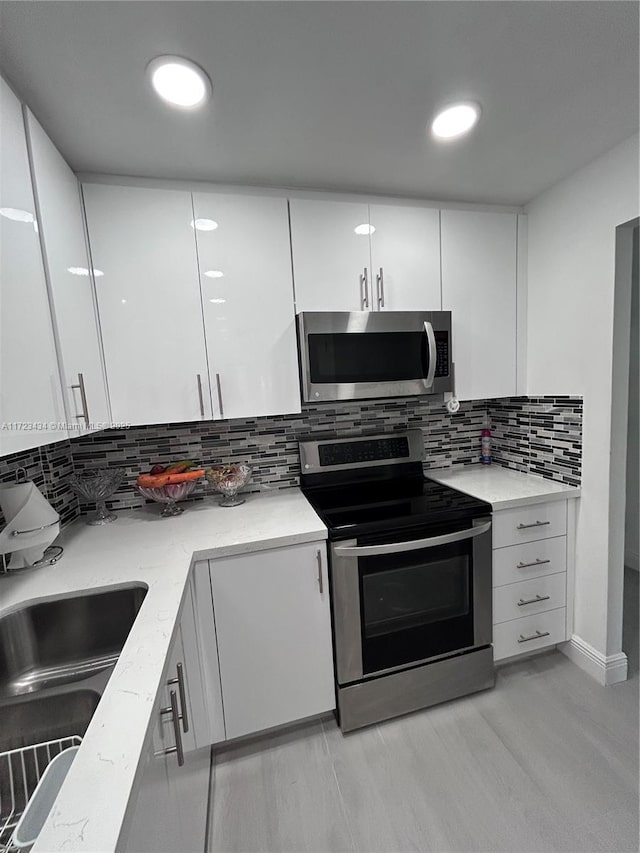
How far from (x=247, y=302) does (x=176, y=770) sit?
152cm

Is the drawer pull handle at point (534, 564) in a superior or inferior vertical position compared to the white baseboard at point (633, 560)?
superior

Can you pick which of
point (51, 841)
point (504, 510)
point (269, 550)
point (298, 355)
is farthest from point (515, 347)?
point (51, 841)

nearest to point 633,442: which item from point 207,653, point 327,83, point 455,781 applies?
point 455,781

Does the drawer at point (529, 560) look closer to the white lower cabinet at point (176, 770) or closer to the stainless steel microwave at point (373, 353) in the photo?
the stainless steel microwave at point (373, 353)

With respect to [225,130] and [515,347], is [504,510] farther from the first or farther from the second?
[225,130]

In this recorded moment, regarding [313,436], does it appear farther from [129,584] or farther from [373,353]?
[129,584]

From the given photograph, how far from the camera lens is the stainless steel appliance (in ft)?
4.82

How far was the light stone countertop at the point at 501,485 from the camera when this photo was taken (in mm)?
1694

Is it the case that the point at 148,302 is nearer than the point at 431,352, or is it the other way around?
the point at 148,302

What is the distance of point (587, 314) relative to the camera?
1654mm

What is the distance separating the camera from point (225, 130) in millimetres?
1240

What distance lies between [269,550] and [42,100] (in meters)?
1.58

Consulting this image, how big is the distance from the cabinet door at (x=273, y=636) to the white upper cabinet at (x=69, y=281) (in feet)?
2.39

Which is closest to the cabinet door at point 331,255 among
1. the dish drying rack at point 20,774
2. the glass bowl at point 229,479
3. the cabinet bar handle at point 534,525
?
the glass bowl at point 229,479
